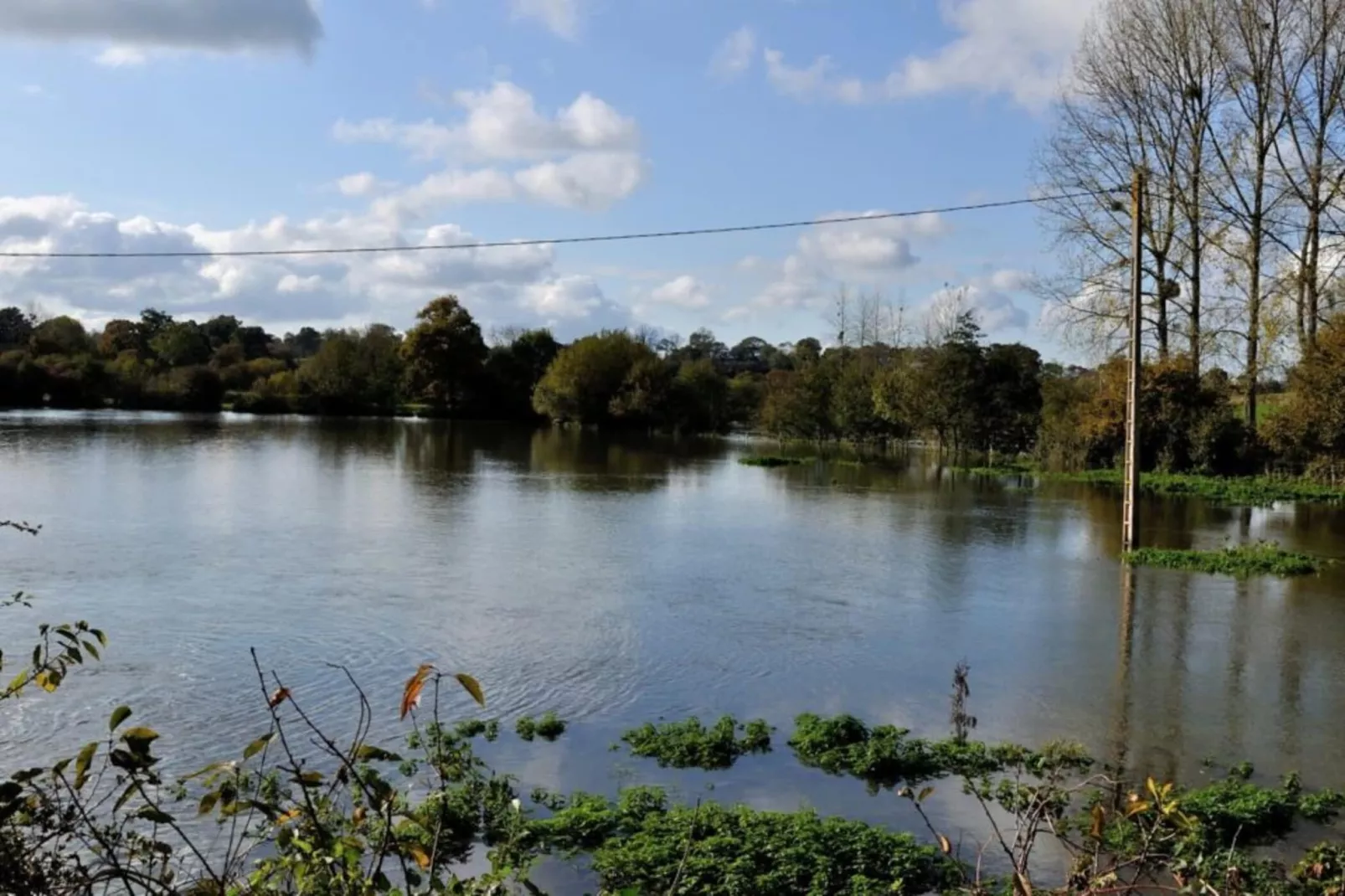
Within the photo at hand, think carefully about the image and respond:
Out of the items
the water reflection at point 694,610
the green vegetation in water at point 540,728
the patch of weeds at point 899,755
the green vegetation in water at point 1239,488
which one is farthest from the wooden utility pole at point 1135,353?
the green vegetation in water at point 1239,488

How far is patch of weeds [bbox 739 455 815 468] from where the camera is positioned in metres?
35.7

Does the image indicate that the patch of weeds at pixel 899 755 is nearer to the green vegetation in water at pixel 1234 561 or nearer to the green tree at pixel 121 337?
the green vegetation in water at pixel 1234 561

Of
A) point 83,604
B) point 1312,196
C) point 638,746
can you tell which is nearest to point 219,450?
point 83,604

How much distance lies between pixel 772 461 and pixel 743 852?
101 ft

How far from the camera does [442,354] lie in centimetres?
6662

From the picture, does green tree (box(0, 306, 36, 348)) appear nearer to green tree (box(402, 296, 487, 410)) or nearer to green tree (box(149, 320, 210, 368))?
green tree (box(149, 320, 210, 368))

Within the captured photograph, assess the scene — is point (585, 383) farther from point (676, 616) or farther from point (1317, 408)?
point (676, 616)

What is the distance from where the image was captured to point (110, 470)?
83.3 feet

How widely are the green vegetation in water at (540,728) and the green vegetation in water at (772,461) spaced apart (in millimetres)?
27950

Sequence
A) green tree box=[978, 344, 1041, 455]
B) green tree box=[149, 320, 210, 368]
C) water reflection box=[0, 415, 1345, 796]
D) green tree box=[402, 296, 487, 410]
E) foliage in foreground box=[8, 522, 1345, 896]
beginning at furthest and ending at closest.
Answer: green tree box=[149, 320, 210, 368], green tree box=[402, 296, 487, 410], green tree box=[978, 344, 1041, 455], water reflection box=[0, 415, 1345, 796], foliage in foreground box=[8, 522, 1345, 896]

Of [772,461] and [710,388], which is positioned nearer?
[772,461]

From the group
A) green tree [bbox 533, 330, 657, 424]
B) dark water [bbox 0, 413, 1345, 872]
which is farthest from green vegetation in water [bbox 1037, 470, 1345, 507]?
green tree [bbox 533, 330, 657, 424]

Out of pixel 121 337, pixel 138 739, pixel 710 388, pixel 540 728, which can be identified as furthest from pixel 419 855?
pixel 121 337

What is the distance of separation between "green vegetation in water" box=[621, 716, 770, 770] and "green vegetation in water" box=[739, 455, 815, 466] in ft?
91.7
